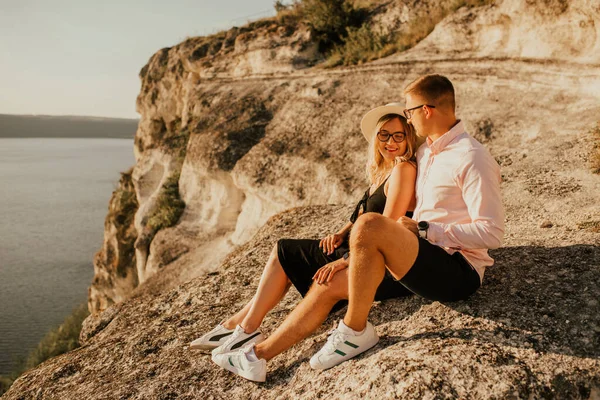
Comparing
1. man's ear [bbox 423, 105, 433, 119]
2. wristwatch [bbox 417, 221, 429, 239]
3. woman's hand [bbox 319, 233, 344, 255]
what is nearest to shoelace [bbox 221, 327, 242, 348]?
woman's hand [bbox 319, 233, 344, 255]

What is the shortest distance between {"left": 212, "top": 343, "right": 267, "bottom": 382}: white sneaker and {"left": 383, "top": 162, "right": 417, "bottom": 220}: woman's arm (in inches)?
64.4

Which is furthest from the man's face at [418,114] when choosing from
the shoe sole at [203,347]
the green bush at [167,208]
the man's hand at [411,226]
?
the green bush at [167,208]

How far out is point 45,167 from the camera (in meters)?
128

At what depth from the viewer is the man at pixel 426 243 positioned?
3.22 m

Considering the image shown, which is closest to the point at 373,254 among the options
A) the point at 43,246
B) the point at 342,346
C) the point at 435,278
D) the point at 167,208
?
the point at 435,278

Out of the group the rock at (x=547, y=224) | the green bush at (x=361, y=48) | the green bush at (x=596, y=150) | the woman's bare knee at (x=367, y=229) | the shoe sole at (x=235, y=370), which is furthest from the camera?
the green bush at (x=361, y=48)

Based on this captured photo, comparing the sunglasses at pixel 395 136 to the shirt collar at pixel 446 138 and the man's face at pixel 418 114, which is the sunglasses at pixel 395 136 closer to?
the man's face at pixel 418 114

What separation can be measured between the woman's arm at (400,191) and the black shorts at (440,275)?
0.68 metres

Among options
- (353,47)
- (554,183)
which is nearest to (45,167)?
(353,47)

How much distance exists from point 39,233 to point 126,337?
217 ft

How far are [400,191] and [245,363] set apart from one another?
6.41ft

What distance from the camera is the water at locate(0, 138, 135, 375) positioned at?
38188 mm

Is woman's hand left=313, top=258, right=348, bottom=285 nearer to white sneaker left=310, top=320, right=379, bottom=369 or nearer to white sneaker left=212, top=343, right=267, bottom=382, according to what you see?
white sneaker left=310, top=320, right=379, bottom=369

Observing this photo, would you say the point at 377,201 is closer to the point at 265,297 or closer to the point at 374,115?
the point at 374,115
